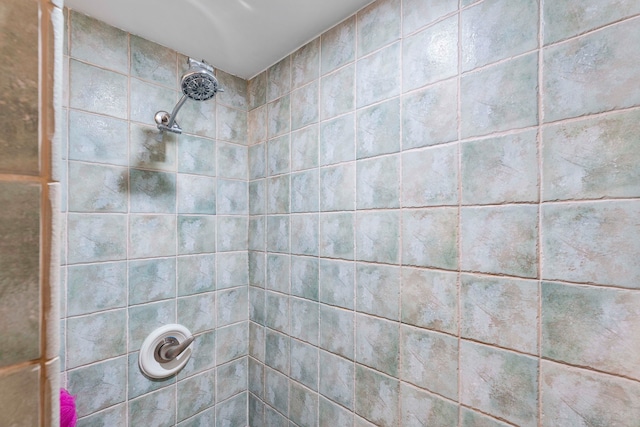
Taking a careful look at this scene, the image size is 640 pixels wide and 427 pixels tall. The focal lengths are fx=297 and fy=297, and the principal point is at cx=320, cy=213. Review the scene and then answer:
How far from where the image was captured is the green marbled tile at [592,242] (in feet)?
1.85

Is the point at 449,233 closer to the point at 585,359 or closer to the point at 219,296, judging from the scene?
the point at 585,359

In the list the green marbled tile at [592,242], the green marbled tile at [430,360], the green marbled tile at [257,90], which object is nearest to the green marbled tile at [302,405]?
the green marbled tile at [430,360]

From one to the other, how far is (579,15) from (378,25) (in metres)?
0.52

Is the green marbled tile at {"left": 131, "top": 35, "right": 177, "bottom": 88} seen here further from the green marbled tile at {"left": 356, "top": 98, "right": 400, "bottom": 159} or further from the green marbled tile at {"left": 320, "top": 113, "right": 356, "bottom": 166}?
the green marbled tile at {"left": 356, "top": 98, "right": 400, "bottom": 159}

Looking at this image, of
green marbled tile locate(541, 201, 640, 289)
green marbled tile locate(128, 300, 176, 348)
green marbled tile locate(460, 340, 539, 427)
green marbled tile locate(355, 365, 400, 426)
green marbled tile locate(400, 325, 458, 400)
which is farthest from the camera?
green marbled tile locate(128, 300, 176, 348)

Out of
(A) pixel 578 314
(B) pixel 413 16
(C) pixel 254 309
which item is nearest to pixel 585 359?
(A) pixel 578 314

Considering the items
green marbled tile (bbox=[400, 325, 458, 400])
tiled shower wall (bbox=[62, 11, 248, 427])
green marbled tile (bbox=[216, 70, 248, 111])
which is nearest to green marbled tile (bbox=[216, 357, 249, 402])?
tiled shower wall (bbox=[62, 11, 248, 427])

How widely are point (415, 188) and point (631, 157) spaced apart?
1.42ft

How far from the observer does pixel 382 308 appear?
92 cm

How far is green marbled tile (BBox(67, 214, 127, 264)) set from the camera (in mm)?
978

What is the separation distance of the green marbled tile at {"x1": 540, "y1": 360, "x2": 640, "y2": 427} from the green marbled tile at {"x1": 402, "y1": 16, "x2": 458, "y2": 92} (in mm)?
747

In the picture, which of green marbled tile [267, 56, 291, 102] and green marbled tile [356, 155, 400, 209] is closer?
green marbled tile [356, 155, 400, 209]

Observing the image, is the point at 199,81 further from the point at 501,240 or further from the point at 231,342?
the point at 231,342

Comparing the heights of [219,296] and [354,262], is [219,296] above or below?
below
